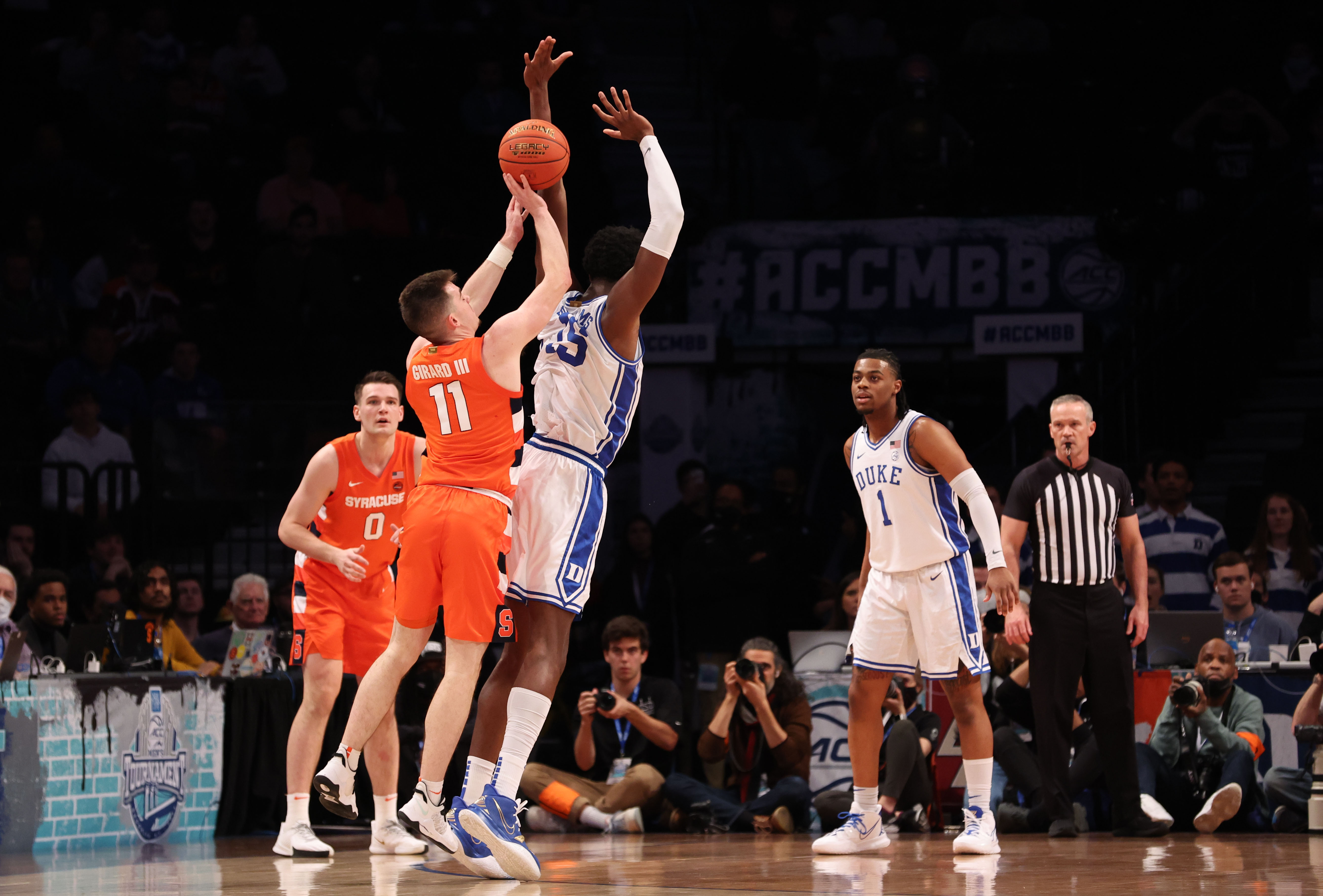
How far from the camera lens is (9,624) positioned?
842 cm

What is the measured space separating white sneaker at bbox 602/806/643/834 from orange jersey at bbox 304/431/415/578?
2571 mm

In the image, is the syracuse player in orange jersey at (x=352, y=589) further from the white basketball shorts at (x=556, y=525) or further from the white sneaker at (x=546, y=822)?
the white sneaker at (x=546, y=822)

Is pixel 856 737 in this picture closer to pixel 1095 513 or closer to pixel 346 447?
pixel 1095 513

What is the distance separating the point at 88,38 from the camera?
15539 mm

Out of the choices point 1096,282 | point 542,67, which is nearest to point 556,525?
point 542,67

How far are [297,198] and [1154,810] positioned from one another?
9.35 m

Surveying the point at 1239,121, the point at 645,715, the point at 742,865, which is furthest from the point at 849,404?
the point at 742,865

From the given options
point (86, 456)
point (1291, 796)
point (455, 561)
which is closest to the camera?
point (455, 561)

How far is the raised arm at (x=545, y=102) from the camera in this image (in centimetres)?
622

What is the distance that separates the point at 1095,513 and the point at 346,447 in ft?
11.7

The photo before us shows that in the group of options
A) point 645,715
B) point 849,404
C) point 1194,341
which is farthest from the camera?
point 849,404

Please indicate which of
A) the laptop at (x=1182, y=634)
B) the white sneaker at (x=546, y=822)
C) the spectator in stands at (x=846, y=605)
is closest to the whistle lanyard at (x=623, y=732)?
the white sneaker at (x=546, y=822)

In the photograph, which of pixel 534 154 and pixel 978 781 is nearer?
pixel 534 154

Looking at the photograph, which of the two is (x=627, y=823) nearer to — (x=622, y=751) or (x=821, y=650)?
(x=622, y=751)
